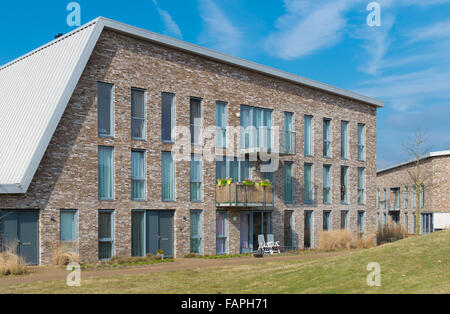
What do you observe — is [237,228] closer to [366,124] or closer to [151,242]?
[151,242]

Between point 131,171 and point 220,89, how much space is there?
6812 millimetres

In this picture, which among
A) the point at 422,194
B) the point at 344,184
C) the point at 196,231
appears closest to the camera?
the point at 196,231

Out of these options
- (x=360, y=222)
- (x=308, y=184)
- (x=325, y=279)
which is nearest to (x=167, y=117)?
(x=308, y=184)

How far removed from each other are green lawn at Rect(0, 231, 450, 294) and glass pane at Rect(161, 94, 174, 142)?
30.6 ft

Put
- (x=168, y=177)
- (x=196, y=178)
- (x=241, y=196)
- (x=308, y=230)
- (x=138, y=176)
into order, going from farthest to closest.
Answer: (x=308, y=230) → (x=241, y=196) → (x=196, y=178) → (x=168, y=177) → (x=138, y=176)

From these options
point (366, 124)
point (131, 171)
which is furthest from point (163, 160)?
point (366, 124)

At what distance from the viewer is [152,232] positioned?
24.8 m

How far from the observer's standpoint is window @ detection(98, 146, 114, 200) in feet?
76.3

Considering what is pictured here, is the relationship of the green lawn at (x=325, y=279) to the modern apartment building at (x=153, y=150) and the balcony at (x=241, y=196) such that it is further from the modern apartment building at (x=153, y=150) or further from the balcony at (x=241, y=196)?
the balcony at (x=241, y=196)

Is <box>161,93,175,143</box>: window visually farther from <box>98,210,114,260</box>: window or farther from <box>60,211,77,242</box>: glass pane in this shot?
<box>60,211,77,242</box>: glass pane

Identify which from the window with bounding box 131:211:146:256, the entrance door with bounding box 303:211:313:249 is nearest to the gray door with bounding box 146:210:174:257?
the window with bounding box 131:211:146:256

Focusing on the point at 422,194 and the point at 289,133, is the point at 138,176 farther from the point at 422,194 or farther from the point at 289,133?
the point at 422,194

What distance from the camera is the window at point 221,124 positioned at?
91.3 feet

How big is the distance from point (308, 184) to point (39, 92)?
1665 cm
